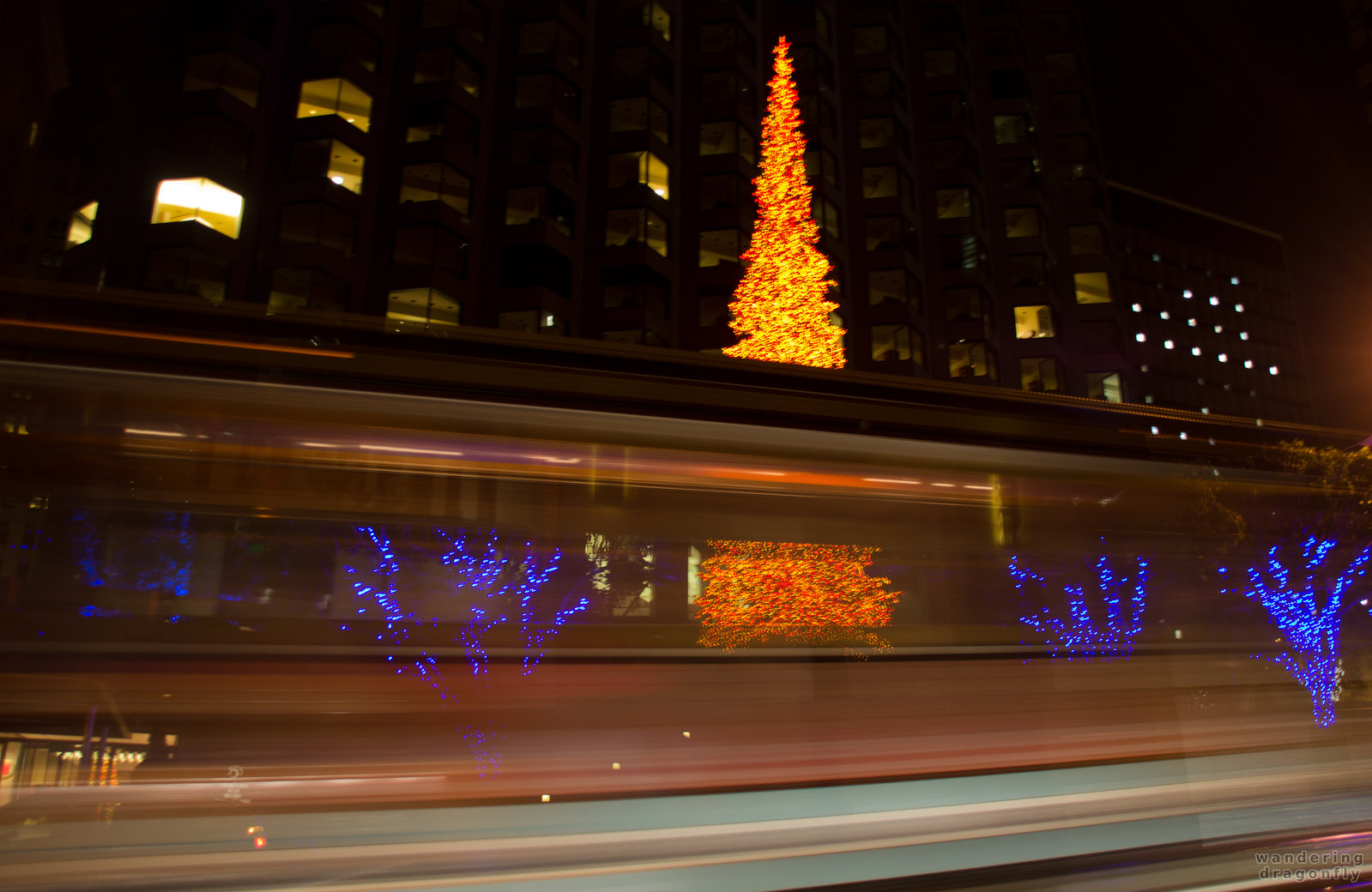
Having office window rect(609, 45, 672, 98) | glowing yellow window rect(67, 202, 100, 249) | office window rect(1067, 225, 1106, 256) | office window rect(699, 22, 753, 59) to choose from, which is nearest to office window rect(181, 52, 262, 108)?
glowing yellow window rect(67, 202, 100, 249)

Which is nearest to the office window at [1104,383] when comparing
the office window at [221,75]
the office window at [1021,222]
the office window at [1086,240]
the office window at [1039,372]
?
the office window at [1039,372]

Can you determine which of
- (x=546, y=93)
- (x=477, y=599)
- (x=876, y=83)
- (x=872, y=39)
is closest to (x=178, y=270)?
(x=546, y=93)

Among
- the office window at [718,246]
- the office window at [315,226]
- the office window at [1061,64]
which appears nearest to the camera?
the office window at [315,226]

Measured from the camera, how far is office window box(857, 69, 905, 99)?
33219mm

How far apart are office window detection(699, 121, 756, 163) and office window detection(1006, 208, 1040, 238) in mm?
11267

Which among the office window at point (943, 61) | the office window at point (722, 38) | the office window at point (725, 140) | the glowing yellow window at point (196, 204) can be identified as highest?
the office window at point (943, 61)

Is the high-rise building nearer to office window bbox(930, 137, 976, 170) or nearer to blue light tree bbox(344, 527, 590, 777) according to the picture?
office window bbox(930, 137, 976, 170)

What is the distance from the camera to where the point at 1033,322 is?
3375 centimetres

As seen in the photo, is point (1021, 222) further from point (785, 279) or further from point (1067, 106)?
point (785, 279)

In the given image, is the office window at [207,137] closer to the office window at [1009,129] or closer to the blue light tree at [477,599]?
the blue light tree at [477,599]

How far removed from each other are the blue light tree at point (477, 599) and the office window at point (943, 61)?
3774 centimetres

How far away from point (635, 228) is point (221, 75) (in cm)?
1318

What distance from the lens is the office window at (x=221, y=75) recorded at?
76.5 ft

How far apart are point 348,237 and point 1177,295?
60096mm
